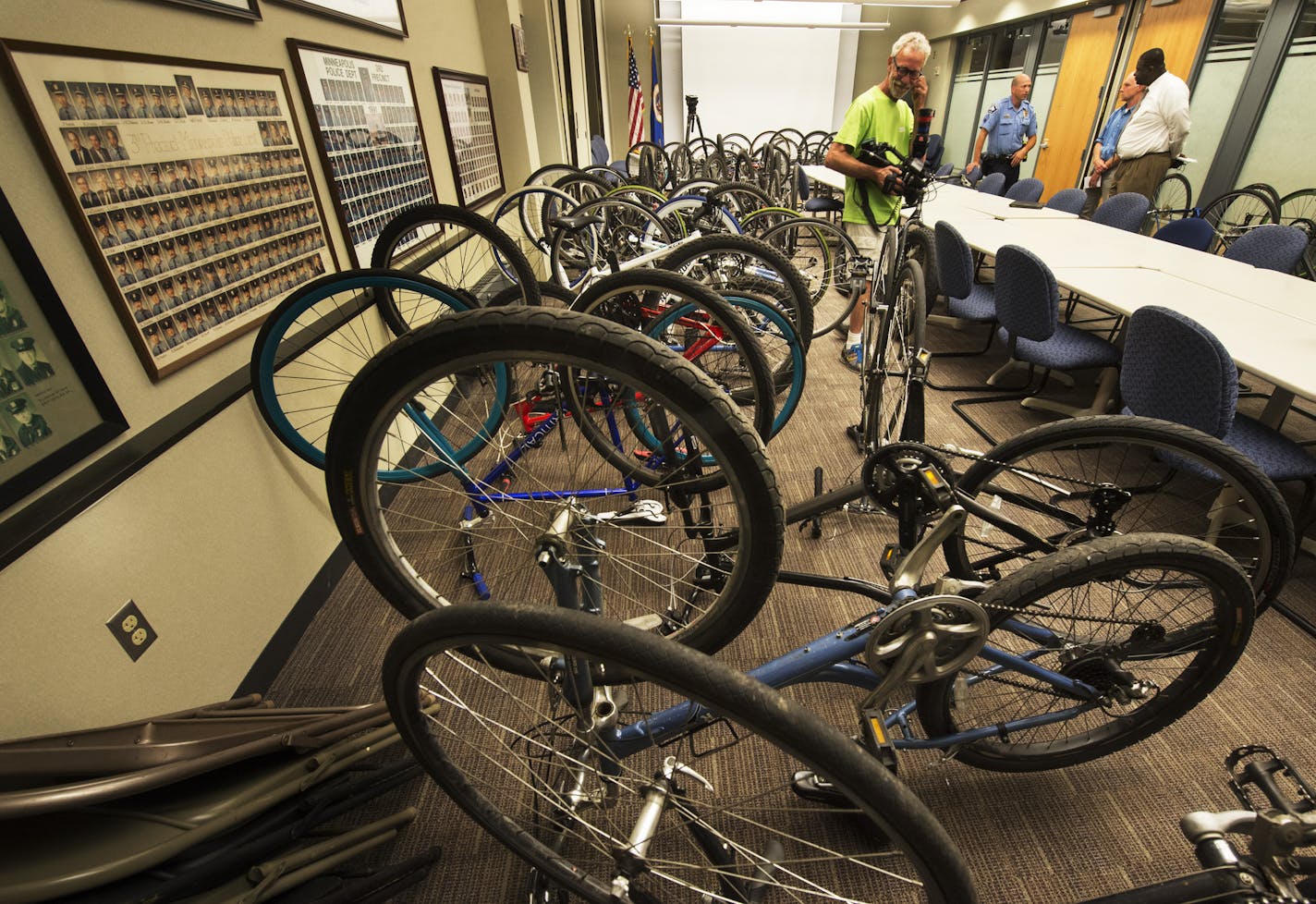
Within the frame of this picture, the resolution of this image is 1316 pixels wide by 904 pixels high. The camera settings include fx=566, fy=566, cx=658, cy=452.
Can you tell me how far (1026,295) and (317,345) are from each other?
2681 mm

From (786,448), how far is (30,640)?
2364 millimetres

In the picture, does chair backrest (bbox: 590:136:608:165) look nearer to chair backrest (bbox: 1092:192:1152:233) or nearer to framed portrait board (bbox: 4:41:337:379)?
chair backrest (bbox: 1092:192:1152:233)

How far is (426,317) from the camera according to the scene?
8.31 ft

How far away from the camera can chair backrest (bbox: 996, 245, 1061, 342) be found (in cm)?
224

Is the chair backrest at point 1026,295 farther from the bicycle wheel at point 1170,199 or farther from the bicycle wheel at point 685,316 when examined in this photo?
the bicycle wheel at point 1170,199

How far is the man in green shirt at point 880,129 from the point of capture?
8.42 ft

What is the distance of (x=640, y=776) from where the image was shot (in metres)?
0.97

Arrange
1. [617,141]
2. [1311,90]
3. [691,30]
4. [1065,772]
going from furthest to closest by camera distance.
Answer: [617,141], [691,30], [1311,90], [1065,772]

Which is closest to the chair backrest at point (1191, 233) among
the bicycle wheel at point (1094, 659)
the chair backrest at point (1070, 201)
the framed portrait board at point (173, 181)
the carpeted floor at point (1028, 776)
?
the chair backrest at point (1070, 201)

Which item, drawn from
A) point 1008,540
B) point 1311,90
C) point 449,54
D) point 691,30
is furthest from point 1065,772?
point 691,30

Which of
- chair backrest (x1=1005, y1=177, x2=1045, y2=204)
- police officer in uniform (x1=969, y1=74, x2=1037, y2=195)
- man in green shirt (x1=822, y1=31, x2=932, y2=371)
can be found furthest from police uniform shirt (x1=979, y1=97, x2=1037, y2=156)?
man in green shirt (x1=822, y1=31, x2=932, y2=371)

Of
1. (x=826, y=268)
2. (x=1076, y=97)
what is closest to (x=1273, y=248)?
(x=826, y=268)

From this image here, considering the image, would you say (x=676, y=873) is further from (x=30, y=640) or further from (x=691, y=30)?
(x=691, y=30)

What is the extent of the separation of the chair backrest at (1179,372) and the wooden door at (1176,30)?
227 inches
